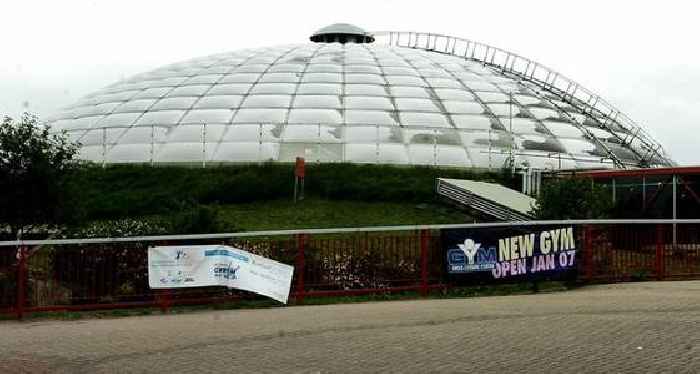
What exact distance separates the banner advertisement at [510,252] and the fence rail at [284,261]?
16 cm

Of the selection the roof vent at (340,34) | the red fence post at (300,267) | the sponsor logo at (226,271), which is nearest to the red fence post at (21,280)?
the sponsor logo at (226,271)

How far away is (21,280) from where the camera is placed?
1471cm

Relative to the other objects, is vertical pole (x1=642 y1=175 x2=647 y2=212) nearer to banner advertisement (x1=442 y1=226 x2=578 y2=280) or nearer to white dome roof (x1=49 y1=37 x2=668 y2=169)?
white dome roof (x1=49 y1=37 x2=668 y2=169)

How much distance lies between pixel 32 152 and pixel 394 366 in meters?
15.3

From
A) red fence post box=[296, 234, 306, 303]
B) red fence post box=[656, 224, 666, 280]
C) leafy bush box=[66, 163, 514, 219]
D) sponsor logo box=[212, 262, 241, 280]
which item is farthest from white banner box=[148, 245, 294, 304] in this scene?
leafy bush box=[66, 163, 514, 219]

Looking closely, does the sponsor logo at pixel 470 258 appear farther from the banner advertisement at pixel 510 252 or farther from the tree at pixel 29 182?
the tree at pixel 29 182

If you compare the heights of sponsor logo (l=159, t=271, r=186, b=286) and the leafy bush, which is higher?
the leafy bush

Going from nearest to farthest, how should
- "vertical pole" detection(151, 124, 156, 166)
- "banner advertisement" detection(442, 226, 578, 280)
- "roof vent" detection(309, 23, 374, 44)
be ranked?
1. "banner advertisement" detection(442, 226, 578, 280)
2. "vertical pole" detection(151, 124, 156, 166)
3. "roof vent" detection(309, 23, 374, 44)

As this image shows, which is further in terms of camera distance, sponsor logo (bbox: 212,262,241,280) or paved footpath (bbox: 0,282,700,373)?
sponsor logo (bbox: 212,262,241,280)

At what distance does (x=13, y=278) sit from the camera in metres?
15.0

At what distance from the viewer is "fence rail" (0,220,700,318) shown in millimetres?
15172

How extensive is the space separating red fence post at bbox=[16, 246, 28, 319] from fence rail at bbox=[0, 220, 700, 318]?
0.02 m

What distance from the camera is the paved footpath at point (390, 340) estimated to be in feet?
29.2

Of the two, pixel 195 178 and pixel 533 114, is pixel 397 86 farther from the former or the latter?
pixel 195 178
